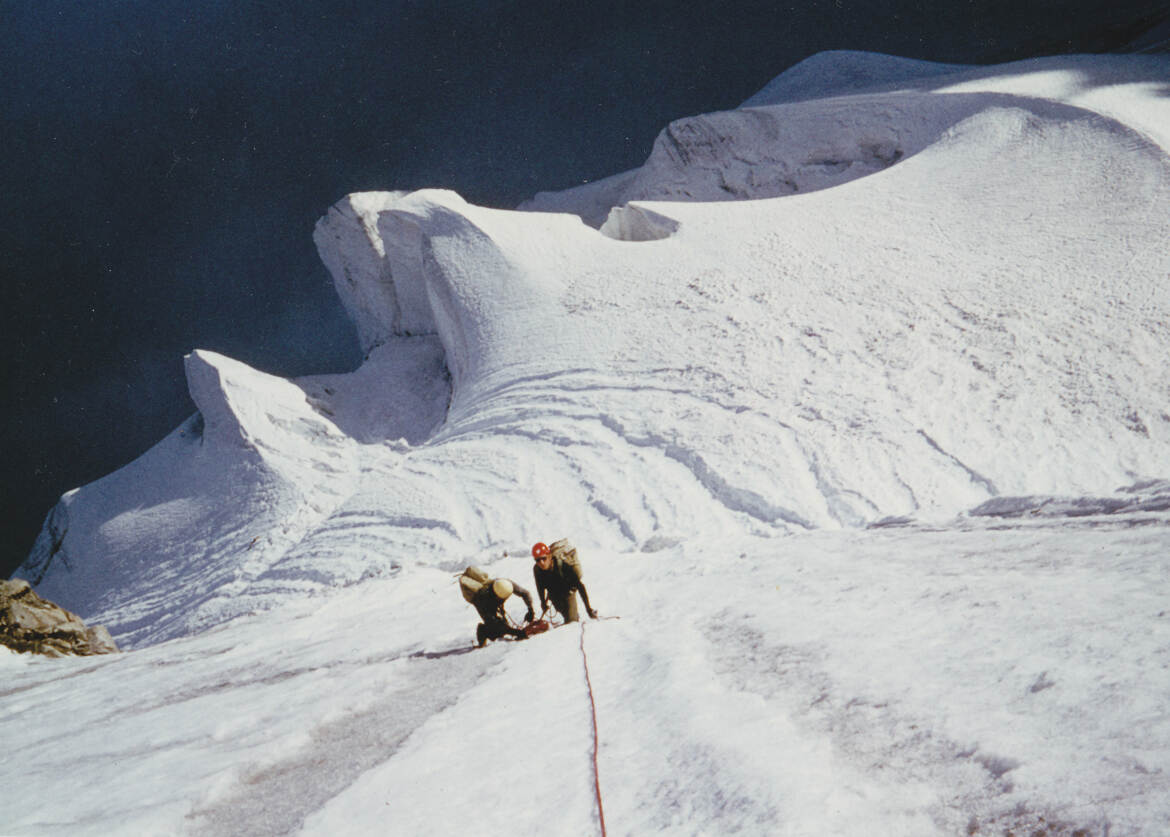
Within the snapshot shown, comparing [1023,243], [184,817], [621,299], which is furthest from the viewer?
[621,299]

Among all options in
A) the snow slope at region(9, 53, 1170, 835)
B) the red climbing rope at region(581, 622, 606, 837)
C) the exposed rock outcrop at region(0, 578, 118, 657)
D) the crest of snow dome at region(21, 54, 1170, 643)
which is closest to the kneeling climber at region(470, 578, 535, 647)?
the snow slope at region(9, 53, 1170, 835)

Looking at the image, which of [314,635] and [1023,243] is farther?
[1023,243]

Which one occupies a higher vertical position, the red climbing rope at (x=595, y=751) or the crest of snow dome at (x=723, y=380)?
the crest of snow dome at (x=723, y=380)

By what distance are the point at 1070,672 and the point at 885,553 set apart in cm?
219

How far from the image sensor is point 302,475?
10.7 meters

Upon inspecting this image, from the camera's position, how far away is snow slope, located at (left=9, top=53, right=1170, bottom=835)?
1708mm

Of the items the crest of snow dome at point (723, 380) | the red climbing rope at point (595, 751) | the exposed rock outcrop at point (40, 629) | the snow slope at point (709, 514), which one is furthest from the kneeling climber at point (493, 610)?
the exposed rock outcrop at point (40, 629)

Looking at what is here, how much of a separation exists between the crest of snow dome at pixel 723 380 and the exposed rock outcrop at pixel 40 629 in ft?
3.24

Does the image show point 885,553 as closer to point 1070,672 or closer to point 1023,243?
point 1070,672

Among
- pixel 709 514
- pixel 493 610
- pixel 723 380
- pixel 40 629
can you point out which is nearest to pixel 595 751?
pixel 493 610

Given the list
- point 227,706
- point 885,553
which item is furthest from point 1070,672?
point 227,706

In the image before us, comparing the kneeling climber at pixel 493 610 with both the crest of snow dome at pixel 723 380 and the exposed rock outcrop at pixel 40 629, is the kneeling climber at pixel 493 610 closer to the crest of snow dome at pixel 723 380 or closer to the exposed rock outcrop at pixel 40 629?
the crest of snow dome at pixel 723 380

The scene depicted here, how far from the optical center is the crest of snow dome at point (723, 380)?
646 centimetres

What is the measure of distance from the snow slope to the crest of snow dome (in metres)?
0.06
